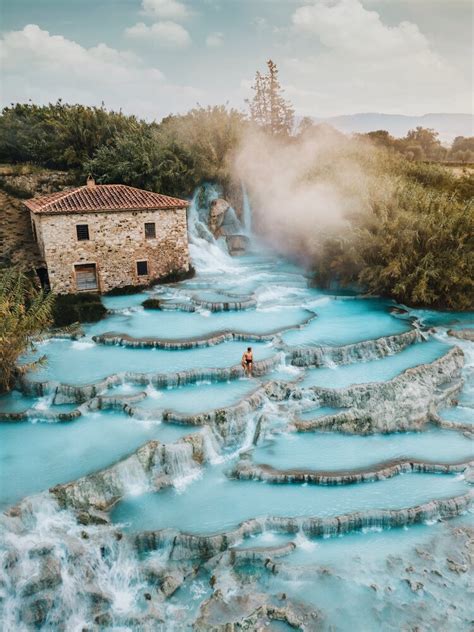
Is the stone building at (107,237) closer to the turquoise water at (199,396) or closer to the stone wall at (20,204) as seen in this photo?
the stone wall at (20,204)

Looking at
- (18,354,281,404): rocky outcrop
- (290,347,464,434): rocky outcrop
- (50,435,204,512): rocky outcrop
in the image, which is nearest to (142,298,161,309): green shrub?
(18,354,281,404): rocky outcrop

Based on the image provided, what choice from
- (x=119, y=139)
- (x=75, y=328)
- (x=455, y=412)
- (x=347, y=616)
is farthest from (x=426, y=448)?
(x=119, y=139)

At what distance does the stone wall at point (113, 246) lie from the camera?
2055 cm

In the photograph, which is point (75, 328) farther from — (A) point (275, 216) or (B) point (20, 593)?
(A) point (275, 216)

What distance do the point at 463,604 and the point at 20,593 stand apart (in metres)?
7.52

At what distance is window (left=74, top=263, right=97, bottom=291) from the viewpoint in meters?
21.4

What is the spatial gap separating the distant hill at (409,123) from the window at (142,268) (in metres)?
34.9

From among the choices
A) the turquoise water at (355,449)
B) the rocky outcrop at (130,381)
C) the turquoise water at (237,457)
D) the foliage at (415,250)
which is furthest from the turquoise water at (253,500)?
the foliage at (415,250)

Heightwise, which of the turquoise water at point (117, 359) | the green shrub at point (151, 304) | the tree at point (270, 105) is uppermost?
the tree at point (270, 105)

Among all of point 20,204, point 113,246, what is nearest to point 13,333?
point 113,246

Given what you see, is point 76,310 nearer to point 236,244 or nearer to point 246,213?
point 236,244

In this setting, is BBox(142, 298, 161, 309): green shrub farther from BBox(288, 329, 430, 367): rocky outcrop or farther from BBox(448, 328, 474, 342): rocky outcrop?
BBox(448, 328, 474, 342): rocky outcrop

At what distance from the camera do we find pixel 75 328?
59.1 feet

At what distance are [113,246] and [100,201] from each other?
1842mm
